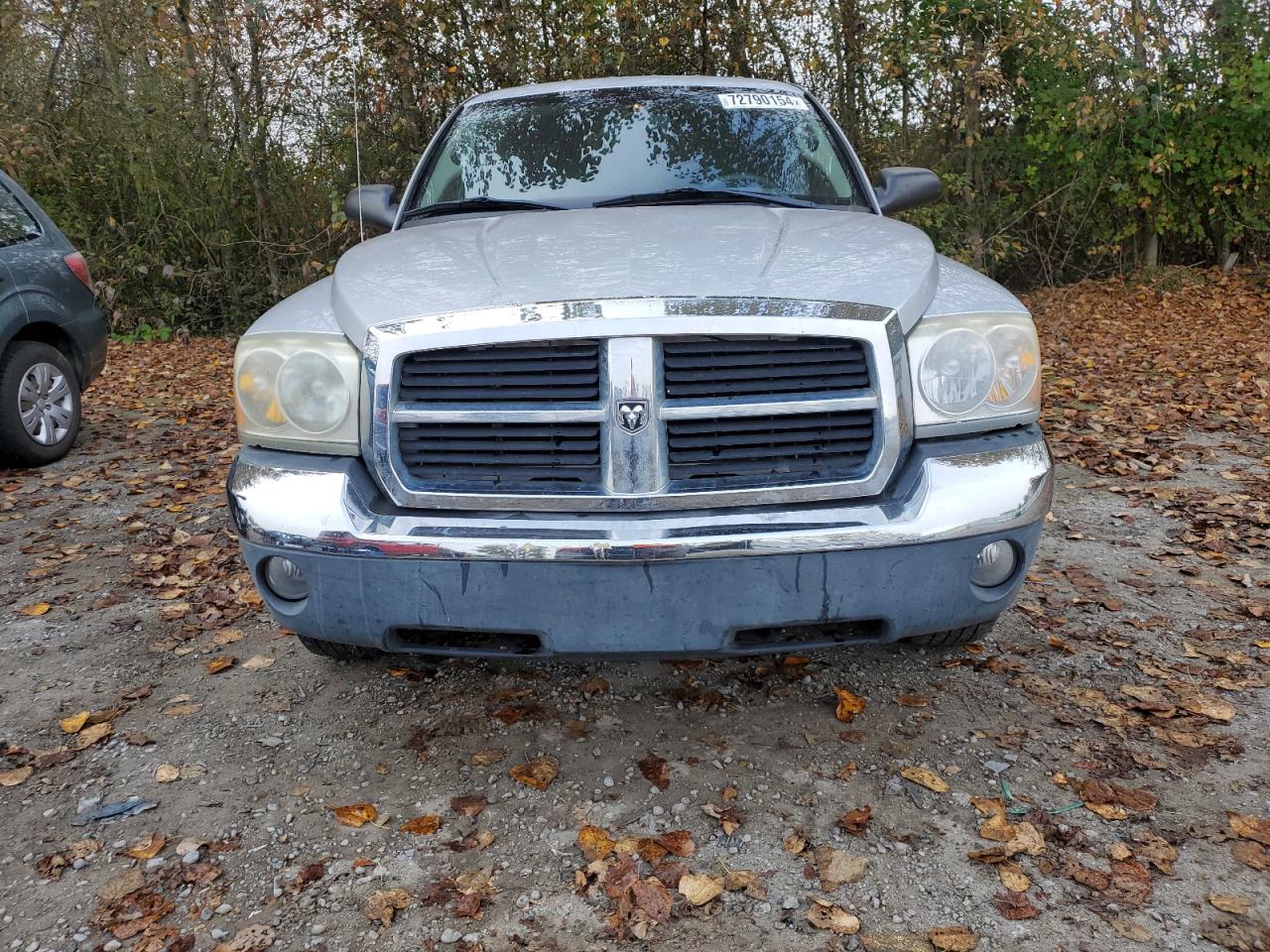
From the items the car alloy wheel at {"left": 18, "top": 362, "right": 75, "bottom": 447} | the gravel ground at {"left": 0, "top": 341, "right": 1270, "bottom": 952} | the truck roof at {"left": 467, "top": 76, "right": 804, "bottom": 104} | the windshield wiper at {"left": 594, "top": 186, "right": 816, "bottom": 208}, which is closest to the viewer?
the gravel ground at {"left": 0, "top": 341, "right": 1270, "bottom": 952}

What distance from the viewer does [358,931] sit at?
1955mm

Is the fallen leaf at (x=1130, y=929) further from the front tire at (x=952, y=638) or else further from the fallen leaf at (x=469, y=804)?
the fallen leaf at (x=469, y=804)

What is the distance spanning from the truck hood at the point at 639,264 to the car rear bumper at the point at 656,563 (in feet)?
1.36

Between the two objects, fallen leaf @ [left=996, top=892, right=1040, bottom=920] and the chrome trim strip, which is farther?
the chrome trim strip

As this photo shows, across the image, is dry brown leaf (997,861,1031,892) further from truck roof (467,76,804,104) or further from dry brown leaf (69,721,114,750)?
truck roof (467,76,804,104)

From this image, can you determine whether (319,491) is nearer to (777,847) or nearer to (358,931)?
(358,931)

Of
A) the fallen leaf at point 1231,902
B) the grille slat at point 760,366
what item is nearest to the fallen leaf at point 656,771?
the grille slat at point 760,366

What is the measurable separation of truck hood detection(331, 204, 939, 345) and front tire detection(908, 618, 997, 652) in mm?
1007

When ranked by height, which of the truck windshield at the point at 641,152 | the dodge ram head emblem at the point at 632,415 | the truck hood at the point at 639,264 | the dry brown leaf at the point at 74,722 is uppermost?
the truck windshield at the point at 641,152

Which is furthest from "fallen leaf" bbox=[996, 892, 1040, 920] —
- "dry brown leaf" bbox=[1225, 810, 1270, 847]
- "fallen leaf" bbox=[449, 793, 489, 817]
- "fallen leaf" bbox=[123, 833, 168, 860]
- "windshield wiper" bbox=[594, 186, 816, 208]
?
"windshield wiper" bbox=[594, 186, 816, 208]

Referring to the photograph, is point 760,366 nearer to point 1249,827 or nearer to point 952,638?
point 952,638

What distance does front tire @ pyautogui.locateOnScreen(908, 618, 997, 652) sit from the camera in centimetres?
279

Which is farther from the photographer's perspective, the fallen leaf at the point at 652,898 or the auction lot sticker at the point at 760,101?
the auction lot sticker at the point at 760,101

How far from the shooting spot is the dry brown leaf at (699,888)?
2.01 m
